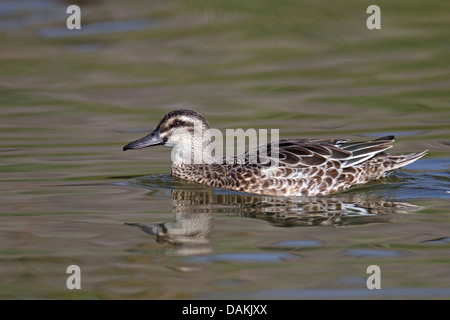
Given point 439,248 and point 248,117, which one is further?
point 248,117

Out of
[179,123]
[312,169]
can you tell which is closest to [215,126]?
[179,123]

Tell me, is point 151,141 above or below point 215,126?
below

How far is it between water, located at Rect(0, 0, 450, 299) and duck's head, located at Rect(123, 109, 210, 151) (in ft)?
1.40

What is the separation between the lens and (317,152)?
9.88 meters

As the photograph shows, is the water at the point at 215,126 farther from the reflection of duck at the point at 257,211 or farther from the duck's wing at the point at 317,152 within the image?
the duck's wing at the point at 317,152

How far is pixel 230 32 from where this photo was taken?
16.4 meters

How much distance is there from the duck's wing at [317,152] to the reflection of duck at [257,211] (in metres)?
0.50

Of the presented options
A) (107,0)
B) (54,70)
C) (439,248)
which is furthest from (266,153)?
(107,0)

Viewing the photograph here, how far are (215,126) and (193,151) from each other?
2.08m

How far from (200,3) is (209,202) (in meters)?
8.69

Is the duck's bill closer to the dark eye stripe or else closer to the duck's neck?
the dark eye stripe

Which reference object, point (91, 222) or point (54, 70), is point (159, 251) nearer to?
point (91, 222)

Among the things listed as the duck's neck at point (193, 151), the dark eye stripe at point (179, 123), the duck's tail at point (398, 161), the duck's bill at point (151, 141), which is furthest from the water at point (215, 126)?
the dark eye stripe at point (179, 123)

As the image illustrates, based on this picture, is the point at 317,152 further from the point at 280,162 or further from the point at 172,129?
the point at 172,129
